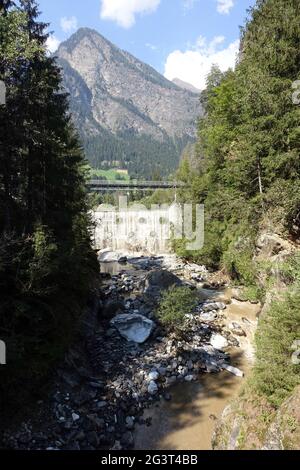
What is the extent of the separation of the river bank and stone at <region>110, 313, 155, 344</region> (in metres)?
0.19

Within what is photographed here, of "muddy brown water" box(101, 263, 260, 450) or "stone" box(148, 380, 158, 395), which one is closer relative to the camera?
"muddy brown water" box(101, 263, 260, 450)

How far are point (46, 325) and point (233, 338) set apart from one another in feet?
33.3

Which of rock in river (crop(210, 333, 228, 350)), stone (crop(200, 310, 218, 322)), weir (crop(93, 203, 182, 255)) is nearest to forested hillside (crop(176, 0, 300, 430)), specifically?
stone (crop(200, 310, 218, 322))

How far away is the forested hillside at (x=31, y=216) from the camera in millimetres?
11094

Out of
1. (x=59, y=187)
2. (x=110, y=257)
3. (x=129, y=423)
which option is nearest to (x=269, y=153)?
(x=59, y=187)

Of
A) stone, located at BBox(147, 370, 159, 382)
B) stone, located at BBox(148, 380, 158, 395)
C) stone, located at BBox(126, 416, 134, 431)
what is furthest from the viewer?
stone, located at BBox(147, 370, 159, 382)

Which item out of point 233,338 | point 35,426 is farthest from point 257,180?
point 35,426

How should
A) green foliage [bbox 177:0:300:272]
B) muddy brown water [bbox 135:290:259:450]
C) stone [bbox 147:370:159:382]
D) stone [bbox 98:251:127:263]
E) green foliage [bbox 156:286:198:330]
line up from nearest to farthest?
1. muddy brown water [bbox 135:290:259:450]
2. stone [bbox 147:370:159:382]
3. green foliage [bbox 177:0:300:272]
4. green foliage [bbox 156:286:198:330]
5. stone [bbox 98:251:127:263]

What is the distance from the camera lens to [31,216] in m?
13.6

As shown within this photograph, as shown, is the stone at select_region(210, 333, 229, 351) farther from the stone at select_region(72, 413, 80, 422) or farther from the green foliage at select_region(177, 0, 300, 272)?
the stone at select_region(72, 413, 80, 422)

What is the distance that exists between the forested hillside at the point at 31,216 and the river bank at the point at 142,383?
138cm

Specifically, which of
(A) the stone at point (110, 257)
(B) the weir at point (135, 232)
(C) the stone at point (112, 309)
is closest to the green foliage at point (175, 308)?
(C) the stone at point (112, 309)

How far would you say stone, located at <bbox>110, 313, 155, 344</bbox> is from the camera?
57.6 ft

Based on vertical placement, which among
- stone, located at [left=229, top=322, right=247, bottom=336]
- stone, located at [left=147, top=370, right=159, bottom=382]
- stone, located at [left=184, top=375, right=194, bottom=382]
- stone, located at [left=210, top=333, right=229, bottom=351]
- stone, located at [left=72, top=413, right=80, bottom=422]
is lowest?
stone, located at [left=184, top=375, right=194, bottom=382]
